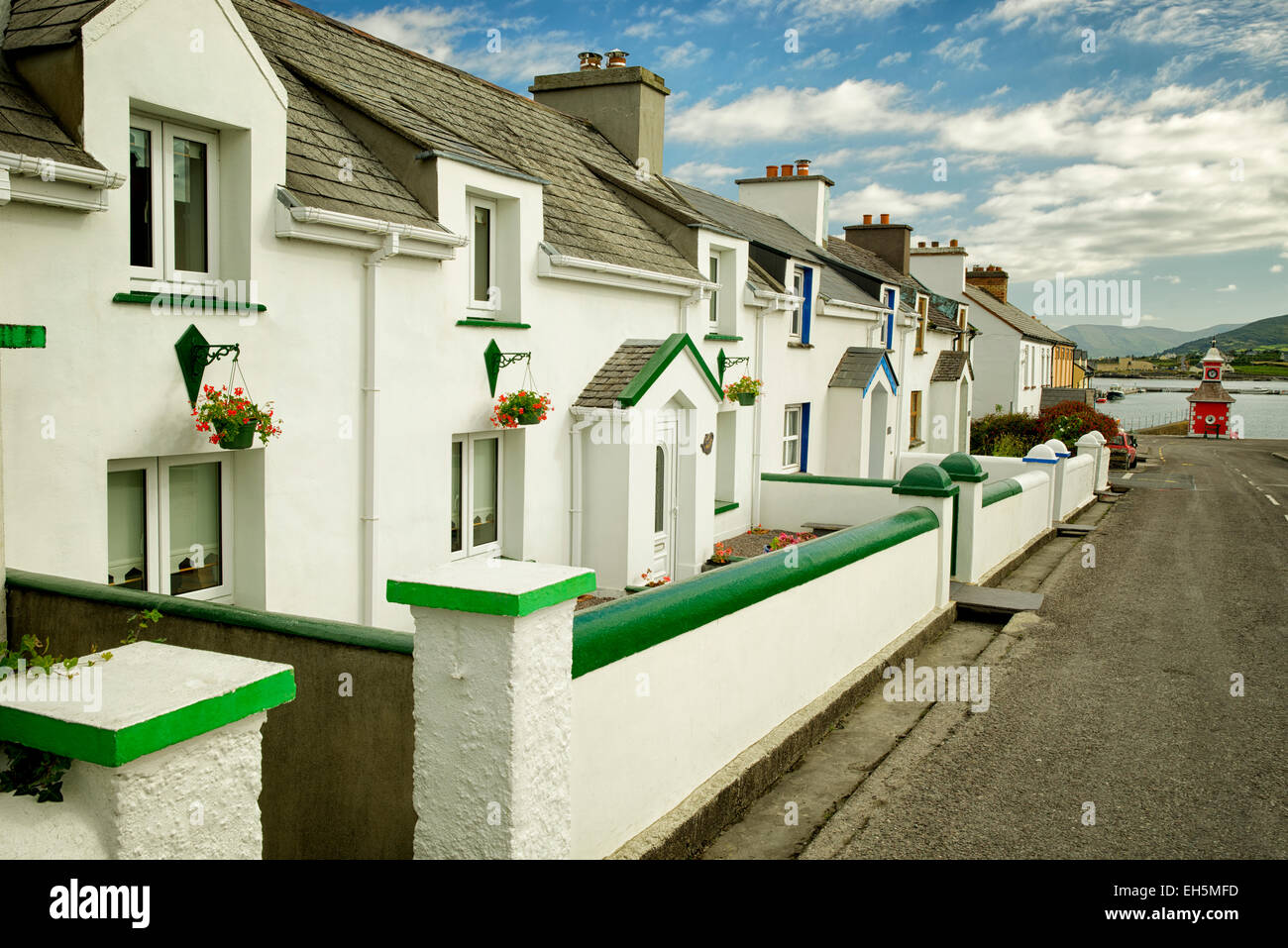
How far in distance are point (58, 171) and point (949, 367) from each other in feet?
97.7

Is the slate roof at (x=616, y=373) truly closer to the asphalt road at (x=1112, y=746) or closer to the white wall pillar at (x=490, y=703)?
the asphalt road at (x=1112, y=746)

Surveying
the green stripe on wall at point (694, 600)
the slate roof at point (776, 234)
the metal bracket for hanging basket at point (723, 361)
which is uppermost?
the slate roof at point (776, 234)

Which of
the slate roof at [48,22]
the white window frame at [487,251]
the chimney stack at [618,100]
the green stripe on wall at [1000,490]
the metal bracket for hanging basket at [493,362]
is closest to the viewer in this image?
the slate roof at [48,22]

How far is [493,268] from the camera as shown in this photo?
37.8ft

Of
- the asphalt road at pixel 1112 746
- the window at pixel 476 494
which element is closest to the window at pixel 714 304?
the window at pixel 476 494

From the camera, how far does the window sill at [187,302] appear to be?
7.10 m

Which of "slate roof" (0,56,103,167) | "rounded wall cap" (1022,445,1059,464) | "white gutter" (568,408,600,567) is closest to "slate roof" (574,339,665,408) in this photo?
"white gutter" (568,408,600,567)

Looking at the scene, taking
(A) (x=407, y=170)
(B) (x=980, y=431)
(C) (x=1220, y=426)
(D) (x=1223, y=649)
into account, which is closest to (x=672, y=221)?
(A) (x=407, y=170)

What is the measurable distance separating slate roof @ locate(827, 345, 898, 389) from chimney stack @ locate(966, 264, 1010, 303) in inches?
1439

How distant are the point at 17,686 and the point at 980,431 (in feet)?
130

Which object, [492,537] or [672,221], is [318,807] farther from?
[672,221]

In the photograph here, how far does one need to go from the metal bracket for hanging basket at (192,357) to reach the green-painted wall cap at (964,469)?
9904 mm

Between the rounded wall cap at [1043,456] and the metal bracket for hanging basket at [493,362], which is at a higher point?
the metal bracket for hanging basket at [493,362]

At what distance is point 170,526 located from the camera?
7973 mm
